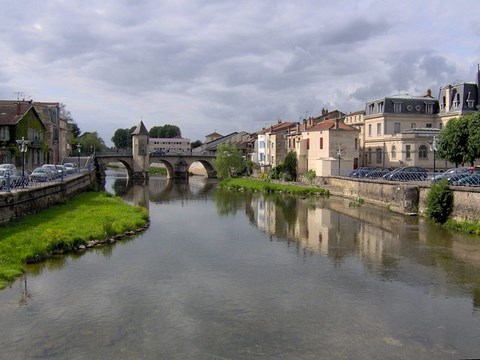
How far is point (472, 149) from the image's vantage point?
39.2 metres

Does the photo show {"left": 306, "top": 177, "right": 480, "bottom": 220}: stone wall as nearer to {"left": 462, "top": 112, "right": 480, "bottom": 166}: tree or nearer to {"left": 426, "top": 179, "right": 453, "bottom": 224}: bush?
{"left": 426, "top": 179, "right": 453, "bottom": 224}: bush

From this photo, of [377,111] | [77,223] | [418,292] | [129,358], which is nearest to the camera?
[129,358]

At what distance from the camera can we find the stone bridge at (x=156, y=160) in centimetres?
8694

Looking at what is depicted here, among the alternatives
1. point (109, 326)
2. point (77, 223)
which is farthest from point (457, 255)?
point (77, 223)

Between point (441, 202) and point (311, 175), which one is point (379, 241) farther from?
point (311, 175)

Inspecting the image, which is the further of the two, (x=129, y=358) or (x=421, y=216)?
(x=421, y=216)

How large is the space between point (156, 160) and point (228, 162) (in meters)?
20.6

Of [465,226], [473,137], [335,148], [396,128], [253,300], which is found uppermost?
[396,128]

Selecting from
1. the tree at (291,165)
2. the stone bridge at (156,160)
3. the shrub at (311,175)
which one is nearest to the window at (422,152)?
the shrub at (311,175)

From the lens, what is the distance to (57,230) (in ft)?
75.9

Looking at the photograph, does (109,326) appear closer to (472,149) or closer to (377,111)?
(472,149)

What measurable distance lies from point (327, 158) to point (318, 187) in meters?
4.42

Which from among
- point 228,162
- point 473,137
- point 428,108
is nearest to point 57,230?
point 473,137

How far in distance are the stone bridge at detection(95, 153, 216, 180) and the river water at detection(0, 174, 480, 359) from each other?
6174 cm
